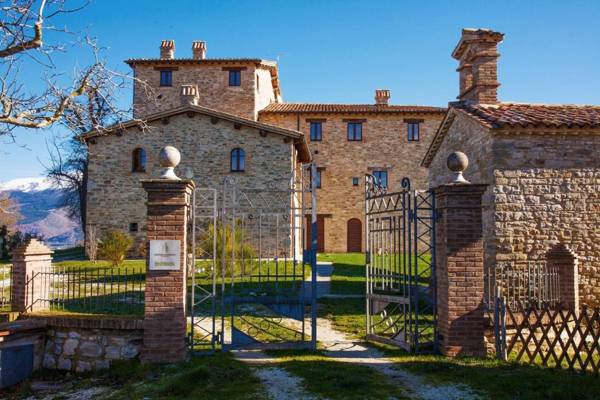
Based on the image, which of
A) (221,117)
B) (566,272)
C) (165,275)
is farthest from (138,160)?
(566,272)

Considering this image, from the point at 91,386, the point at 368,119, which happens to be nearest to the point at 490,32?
the point at 91,386

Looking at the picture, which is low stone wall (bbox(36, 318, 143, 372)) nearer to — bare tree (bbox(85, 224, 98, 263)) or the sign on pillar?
the sign on pillar

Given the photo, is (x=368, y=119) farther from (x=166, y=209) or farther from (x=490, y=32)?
(x=166, y=209)

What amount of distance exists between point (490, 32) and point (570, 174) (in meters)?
4.28

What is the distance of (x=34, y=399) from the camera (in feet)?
20.2

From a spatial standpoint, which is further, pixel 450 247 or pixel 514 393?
pixel 450 247

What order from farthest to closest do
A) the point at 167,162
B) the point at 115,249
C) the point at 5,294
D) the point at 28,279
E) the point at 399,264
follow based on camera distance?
1. the point at 115,249
2. the point at 5,294
3. the point at 28,279
4. the point at 399,264
5. the point at 167,162

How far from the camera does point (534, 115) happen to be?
1145 centimetres

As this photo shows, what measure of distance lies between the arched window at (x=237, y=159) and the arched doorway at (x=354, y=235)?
9240 mm

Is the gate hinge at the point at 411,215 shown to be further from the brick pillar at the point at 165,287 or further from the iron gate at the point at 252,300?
the brick pillar at the point at 165,287

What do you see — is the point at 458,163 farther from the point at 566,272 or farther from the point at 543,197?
the point at 543,197

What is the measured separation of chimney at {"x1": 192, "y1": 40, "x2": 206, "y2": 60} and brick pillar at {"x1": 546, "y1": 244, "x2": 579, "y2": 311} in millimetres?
23954

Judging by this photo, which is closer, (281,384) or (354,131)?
(281,384)

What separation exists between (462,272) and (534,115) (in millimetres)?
6379
